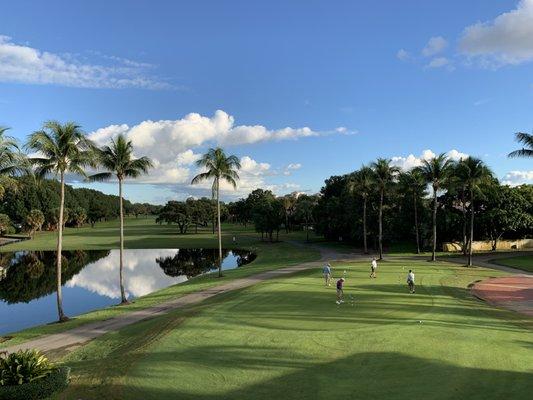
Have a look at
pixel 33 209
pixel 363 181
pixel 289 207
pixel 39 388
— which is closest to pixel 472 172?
pixel 363 181

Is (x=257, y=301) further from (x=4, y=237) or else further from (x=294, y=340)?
(x=4, y=237)

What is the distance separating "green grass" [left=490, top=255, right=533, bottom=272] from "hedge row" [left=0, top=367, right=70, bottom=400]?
4960cm

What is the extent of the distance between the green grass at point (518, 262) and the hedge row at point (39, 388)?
4960 cm

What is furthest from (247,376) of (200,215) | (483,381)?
(200,215)

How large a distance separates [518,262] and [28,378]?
57679 millimetres

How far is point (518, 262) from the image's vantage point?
183 feet

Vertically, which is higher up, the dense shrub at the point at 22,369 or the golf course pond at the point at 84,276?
the dense shrub at the point at 22,369

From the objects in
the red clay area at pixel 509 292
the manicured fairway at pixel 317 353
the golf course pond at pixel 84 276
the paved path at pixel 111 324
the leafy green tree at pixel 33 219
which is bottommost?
the golf course pond at pixel 84 276

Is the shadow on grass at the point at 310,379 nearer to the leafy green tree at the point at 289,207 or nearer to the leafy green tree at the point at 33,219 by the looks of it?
the leafy green tree at the point at 289,207

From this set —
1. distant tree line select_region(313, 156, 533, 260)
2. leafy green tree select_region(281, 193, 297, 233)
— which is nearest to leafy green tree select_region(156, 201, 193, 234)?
leafy green tree select_region(281, 193, 297, 233)

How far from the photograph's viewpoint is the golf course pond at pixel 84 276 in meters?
43.6

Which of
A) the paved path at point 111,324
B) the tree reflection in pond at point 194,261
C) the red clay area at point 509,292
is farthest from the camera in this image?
the tree reflection in pond at point 194,261

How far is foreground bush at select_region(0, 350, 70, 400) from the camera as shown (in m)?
13.2

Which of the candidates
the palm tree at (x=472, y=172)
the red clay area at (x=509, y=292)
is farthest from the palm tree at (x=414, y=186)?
the red clay area at (x=509, y=292)
